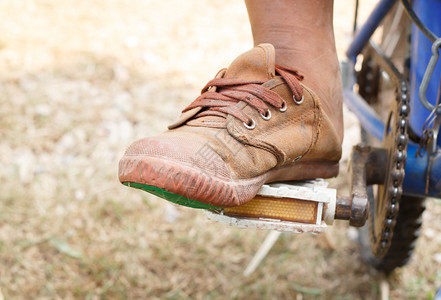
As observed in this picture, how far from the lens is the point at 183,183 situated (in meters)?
0.79

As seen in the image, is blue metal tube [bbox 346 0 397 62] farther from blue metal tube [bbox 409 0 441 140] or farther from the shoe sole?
the shoe sole

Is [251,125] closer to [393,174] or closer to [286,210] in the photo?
[286,210]

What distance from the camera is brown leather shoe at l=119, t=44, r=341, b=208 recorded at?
2.65 ft

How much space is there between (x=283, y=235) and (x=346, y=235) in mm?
252

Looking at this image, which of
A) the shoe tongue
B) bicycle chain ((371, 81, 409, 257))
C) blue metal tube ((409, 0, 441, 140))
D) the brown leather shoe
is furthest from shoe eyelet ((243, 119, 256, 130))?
blue metal tube ((409, 0, 441, 140))

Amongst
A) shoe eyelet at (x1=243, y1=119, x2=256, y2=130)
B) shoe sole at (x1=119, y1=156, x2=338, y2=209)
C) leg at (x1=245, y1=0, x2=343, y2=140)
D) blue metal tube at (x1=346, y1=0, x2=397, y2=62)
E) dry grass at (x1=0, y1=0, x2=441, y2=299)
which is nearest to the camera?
shoe sole at (x1=119, y1=156, x2=338, y2=209)

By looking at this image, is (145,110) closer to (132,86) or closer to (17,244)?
(132,86)

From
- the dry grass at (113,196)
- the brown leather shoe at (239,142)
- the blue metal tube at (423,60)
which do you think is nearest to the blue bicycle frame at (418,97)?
the blue metal tube at (423,60)

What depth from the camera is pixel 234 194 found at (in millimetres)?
840

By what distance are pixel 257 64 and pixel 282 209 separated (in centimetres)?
28

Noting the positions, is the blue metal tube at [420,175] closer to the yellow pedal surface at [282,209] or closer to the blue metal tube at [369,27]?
the yellow pedal surface at [282,209]

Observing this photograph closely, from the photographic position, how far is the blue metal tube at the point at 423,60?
1119mm

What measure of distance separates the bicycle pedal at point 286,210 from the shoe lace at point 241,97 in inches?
5.9

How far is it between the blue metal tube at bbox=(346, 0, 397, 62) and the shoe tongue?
68cm
